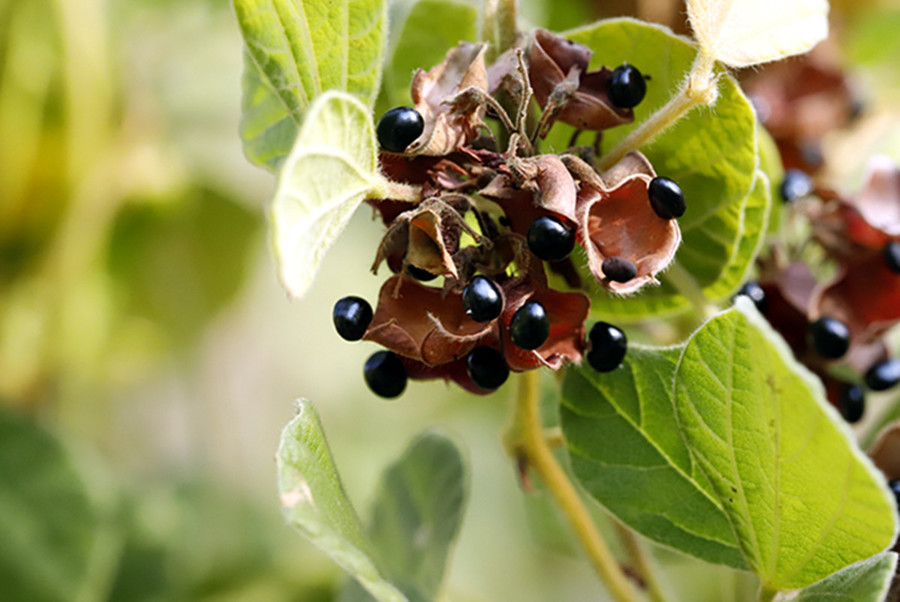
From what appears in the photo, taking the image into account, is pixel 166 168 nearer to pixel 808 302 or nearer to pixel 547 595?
pixel 808 302

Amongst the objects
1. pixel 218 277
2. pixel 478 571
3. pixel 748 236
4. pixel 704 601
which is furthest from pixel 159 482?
pixel 748 236

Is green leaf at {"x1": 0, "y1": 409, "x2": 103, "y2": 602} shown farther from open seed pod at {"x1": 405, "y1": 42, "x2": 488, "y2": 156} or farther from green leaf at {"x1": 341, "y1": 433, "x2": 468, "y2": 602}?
open seed pod at {"x1": 405, "y1": 42, "x2": 488, "y2": 156}

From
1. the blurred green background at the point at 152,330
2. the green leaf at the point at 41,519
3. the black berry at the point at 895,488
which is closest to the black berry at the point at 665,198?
the black berry at the point at 895,488

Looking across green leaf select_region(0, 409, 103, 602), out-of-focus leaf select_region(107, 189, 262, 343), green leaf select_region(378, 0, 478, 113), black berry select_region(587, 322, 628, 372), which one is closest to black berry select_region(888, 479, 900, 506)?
black berry select_region(587, 322, 628, 372)

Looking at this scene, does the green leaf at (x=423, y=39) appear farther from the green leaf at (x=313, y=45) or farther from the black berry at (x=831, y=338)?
the black berry at (x=831, y=338)

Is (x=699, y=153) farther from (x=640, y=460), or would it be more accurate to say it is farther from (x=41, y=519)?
(x=41, y=519)

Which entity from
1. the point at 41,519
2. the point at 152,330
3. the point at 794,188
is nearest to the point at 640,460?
the point at 794,188
